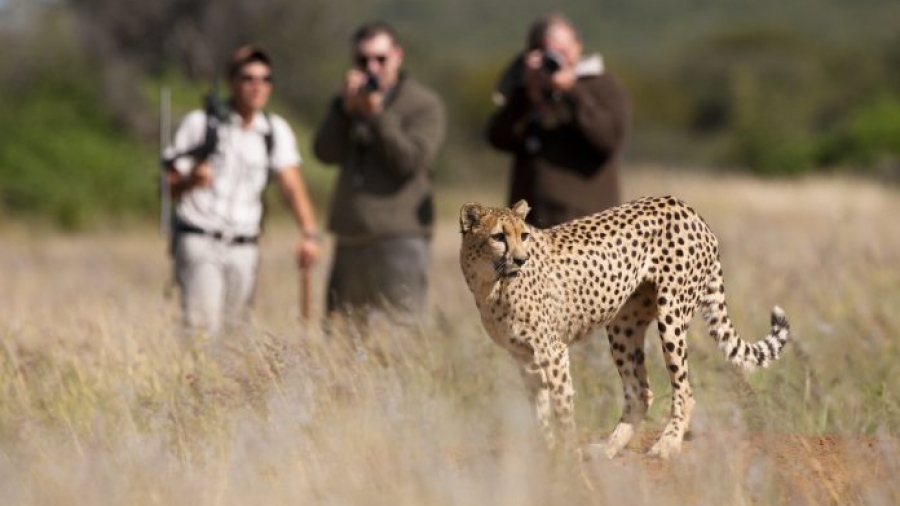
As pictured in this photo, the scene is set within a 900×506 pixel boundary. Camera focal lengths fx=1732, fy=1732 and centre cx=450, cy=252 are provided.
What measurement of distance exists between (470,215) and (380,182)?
3.01 metres

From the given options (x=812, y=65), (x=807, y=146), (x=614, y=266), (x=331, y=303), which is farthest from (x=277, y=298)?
(x=812, y=65)

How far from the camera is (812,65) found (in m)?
79.1

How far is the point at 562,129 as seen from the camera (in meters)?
7.98

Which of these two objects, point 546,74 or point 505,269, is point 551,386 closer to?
point 505,269

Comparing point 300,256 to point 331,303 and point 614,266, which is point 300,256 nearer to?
point 331,303

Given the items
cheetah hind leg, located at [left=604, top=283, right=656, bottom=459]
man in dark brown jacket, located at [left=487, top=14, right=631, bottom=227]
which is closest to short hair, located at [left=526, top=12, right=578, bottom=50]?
man in dark brown jacket, located at [left=487, top=14, right=631, bottom=227]

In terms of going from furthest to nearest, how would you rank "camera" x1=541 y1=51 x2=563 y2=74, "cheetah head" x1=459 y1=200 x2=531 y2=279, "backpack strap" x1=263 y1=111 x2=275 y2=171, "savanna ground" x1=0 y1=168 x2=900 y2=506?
"backpack strap" x1=263 y1=111 x2=275 y2=171
"camera" x1=541 y1=51 x2=563 y2=74
"cheetah head" x1=459 y1=200 x2=531 y2=279
"savanna ground" x1=0 y1=168 x2=900 y2=506

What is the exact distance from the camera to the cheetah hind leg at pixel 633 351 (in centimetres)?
579

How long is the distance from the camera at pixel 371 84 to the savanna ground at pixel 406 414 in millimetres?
1163

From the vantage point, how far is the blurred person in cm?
780

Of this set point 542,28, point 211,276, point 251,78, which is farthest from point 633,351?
point 251,78

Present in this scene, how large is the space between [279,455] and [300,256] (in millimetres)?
3592

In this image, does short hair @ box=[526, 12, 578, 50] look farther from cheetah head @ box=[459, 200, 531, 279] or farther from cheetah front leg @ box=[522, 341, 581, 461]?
cheetah front leg @ box=[522, 341, 581, 461]

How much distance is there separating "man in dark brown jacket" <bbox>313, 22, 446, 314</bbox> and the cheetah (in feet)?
8.11
